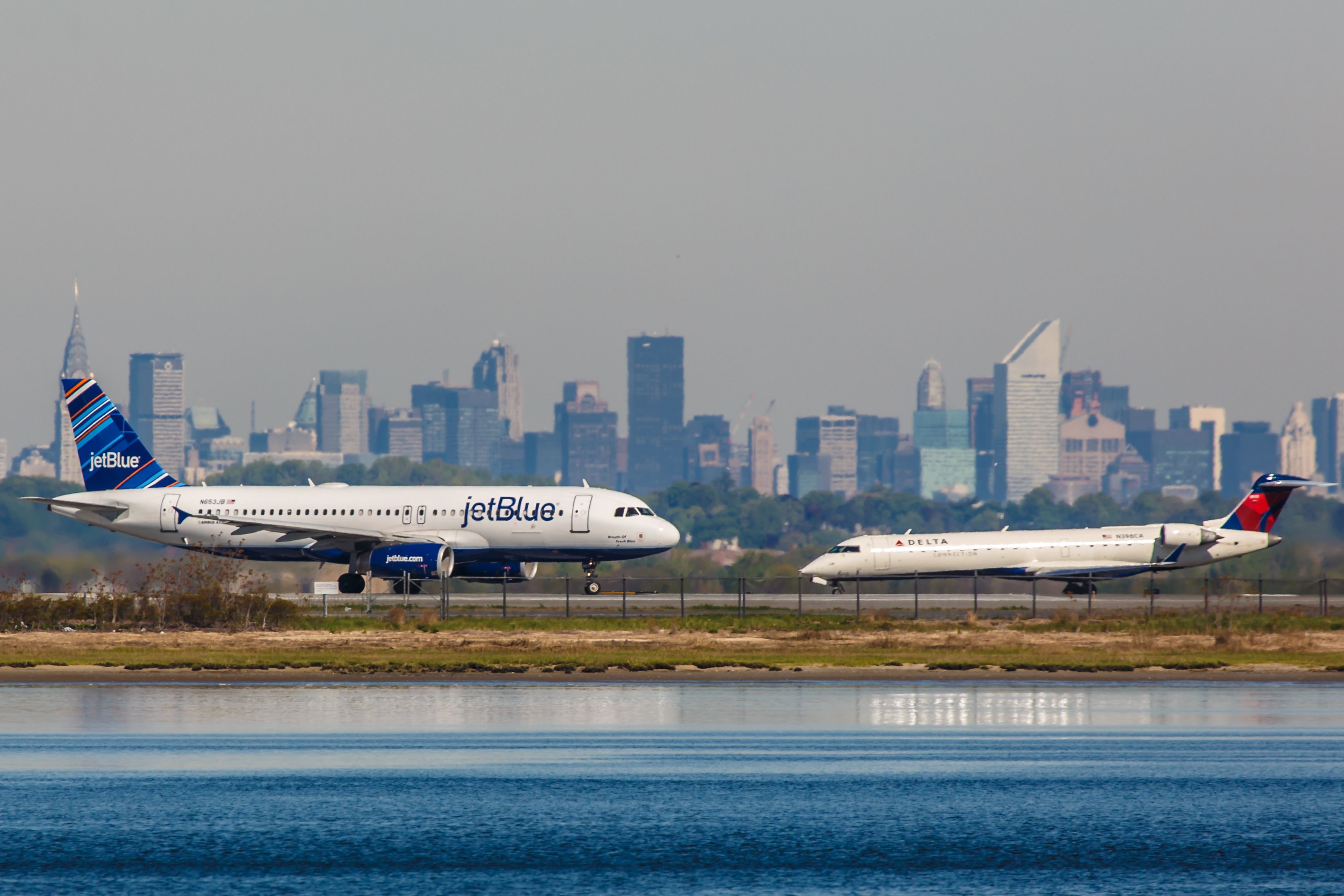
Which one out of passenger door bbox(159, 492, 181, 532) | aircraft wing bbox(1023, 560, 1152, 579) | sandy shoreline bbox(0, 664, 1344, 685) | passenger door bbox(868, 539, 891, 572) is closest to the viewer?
sandy shoreline bbox(0, 664, 1344, 685)

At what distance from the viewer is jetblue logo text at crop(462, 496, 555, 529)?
71.4 meters

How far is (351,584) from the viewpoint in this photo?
2879 inches

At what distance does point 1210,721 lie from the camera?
120 feet

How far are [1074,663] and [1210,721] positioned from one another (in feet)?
36.7

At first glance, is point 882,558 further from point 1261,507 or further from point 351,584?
point 351,584

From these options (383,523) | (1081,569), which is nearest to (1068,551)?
(1081,569)

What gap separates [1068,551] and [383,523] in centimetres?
3245

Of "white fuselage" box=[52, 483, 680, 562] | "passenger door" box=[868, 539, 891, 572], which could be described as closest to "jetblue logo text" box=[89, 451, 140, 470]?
"white fuselage" box=[52, 483, 680, 562]

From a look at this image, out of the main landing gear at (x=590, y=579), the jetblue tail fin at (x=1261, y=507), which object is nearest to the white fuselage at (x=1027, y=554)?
the jetblue tail fin at (x=1261, y=507)

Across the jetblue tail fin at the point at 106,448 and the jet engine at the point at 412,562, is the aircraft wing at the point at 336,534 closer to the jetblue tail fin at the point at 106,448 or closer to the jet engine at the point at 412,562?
the jet engine at the point at 412,562

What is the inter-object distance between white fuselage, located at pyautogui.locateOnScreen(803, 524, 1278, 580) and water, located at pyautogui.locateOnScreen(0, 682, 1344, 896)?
3672 cm

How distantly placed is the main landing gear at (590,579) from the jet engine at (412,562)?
635cm

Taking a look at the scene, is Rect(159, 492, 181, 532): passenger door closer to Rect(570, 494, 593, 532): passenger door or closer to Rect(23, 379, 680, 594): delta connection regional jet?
Rect(23, 379, 680, 594): delta connection regional jet

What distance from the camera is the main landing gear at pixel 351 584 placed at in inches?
2879
